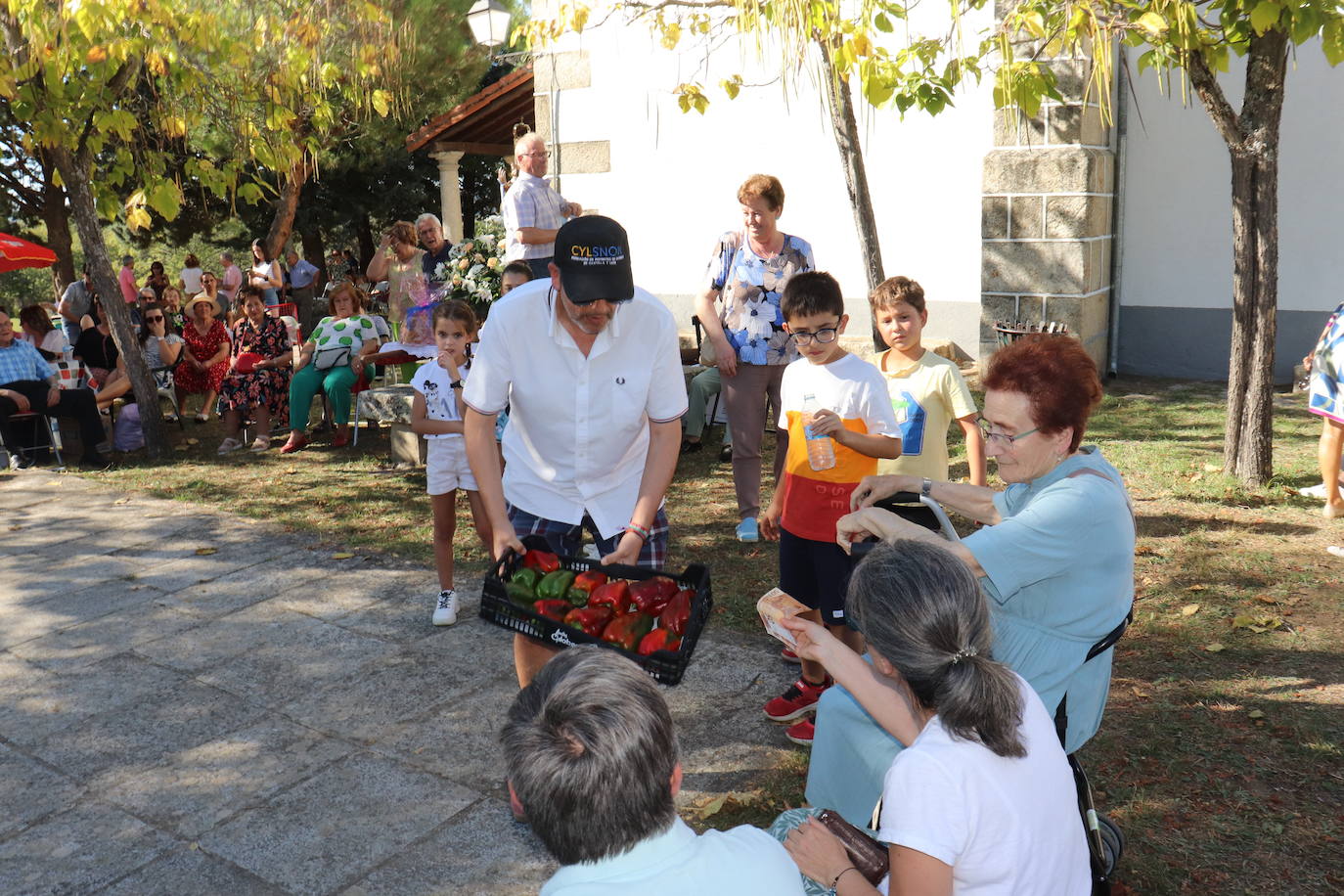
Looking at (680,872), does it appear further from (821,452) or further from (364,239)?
(364,239)

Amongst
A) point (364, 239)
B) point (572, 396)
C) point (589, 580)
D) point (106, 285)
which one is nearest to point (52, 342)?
point (106, 285)

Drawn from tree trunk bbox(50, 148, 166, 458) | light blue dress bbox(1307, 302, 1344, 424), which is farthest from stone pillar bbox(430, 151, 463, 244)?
light blue dress bbox(1307, 302, 1344, 424)

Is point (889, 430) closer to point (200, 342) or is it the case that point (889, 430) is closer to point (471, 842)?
point (471, 842)

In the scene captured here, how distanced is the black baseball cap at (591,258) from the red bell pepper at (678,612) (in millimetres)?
894

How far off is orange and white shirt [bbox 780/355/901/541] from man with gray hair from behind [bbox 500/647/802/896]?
2.39 m

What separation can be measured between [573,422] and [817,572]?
1.23 metres

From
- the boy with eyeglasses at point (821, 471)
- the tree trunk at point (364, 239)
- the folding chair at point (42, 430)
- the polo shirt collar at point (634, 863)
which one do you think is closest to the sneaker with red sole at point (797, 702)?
the boy with eyeglasses at point (821, 471)

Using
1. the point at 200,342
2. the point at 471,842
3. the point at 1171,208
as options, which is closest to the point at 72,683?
the point at 471,842

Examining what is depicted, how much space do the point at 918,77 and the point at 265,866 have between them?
5220 mm

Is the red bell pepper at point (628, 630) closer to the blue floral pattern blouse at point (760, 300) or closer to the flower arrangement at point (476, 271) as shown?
the blue floral pattern blouse at point (760, 300)

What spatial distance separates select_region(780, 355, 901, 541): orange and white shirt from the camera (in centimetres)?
426

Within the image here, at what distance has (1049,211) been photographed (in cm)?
1039

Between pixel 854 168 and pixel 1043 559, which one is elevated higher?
pixel 854 168

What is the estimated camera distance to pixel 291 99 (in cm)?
1082
